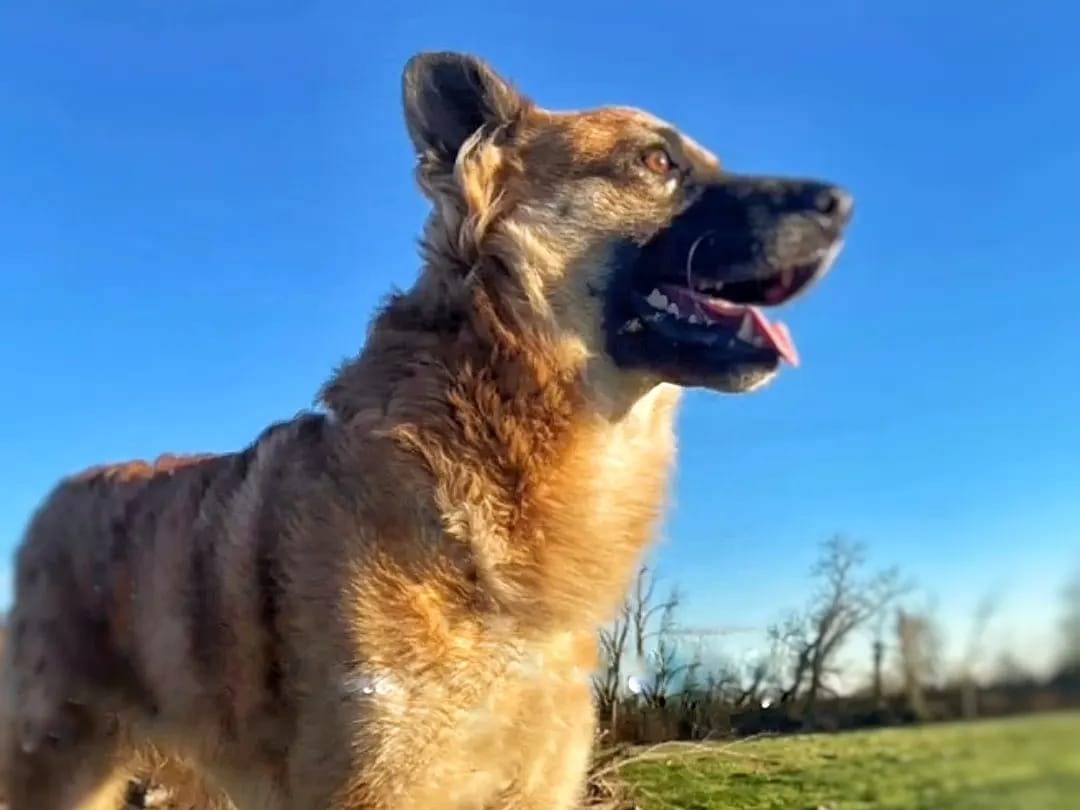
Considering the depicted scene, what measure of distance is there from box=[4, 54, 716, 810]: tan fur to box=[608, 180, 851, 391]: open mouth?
0.15m

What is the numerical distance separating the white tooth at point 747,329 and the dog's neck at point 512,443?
1.93ft

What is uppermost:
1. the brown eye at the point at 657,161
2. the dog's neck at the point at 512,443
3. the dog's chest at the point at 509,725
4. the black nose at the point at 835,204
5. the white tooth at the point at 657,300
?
the brown eye at the point at 657,161

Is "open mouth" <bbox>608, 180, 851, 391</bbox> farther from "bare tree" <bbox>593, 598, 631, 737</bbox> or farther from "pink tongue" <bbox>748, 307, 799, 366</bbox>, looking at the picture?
"bare tree" <bbox>593, 598, 631, 737</bbox>

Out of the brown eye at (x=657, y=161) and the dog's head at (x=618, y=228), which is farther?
the brown eye at (x=657, y=161)

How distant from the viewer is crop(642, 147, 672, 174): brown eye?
14.3 ft

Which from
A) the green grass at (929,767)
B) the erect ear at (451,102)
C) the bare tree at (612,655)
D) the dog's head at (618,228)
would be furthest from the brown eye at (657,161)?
the green grass at (929,767)

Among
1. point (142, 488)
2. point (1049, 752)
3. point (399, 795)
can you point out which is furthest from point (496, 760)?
point (1049, 752)

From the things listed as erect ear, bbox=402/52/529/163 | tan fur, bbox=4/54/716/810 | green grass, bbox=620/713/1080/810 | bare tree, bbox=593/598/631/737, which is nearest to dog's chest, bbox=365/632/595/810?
tan fur, bbox=4/54/716/810

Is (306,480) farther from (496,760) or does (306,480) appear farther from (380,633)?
(496,760)

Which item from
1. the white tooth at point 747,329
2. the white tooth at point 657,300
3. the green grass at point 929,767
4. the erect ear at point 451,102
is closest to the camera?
the green grass at point 929,767

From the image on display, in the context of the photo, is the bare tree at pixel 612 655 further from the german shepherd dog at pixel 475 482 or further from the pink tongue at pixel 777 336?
the pink tongue at pixel 777 336

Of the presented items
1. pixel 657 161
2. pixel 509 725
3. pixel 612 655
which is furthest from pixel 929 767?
pixel 612 655

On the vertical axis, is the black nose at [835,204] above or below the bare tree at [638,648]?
above

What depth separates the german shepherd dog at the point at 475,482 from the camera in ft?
12.5
